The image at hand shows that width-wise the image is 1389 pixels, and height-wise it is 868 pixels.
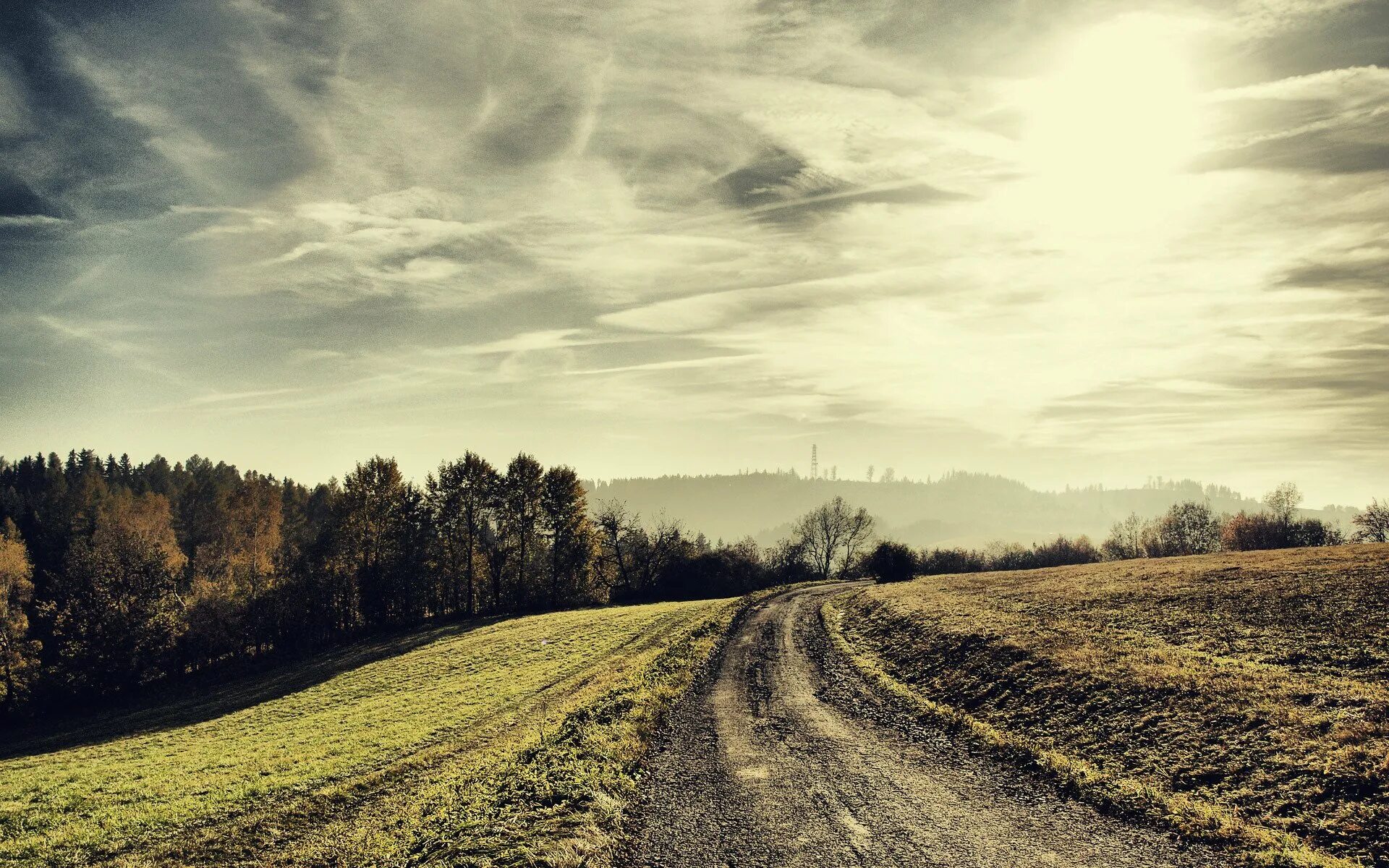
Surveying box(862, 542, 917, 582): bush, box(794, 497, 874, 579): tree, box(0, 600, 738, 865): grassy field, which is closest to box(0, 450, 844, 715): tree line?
box(794, 497, 874, 579): tree

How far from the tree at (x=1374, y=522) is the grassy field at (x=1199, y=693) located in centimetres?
8393

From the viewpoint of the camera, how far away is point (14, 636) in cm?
6588

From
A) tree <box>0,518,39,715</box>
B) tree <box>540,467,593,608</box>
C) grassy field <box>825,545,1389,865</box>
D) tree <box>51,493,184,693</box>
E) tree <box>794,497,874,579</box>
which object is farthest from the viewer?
tree <box>794,497,874,579</box>

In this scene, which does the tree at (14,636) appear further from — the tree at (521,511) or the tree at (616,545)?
the tree at (616,545)

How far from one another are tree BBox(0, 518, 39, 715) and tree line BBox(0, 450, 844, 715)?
20cm

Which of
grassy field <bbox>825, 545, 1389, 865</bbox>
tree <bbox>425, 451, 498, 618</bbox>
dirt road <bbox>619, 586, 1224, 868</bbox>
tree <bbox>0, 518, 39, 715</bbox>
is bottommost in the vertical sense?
tree <bbox>0, 518, 39, 715</bbox>

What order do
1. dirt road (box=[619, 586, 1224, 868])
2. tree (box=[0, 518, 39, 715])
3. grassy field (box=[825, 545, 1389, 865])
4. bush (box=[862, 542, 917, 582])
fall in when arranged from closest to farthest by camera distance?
dirt road (box=[619, 586, 1224, 868]), grassy field (box=[825, 545, 1389, 865]), tree (box=[0, 518, 39, 715]), bush (box=[862, 542, 917, 582])

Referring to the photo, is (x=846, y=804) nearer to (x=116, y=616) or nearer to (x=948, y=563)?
(x=116, y=616)

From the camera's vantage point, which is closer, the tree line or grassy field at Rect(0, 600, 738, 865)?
grassy field at Rect(0, 600, 738, 865)

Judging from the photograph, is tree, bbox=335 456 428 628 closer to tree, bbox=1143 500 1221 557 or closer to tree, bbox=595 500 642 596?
tree, bbox=595 500 642 596

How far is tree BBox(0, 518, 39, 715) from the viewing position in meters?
64.1

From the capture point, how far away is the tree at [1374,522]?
96.1m

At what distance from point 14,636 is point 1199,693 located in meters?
99.1

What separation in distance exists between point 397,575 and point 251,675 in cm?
1956
